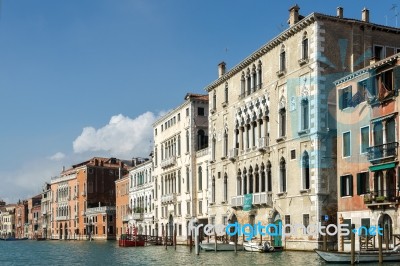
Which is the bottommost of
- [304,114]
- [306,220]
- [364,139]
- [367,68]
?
[306,220]

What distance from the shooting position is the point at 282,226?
3450 cm

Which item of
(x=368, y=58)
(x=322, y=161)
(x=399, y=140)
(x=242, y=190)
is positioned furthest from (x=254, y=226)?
(x=399, y=140)

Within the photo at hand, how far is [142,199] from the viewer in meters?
64.6

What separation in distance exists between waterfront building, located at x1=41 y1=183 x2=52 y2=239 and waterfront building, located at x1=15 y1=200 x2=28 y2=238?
58.3ft

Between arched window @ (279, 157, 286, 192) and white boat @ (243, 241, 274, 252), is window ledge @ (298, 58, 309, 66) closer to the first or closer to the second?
arched window @ (279, 157, 286, 192)

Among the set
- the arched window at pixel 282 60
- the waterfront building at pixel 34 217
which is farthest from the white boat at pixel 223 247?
the waterfront building at pixel 34 217

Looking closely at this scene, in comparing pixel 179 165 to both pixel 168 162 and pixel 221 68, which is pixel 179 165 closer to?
pixel 168 162

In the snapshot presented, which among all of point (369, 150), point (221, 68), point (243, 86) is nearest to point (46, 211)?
Answer: point (221, 68)

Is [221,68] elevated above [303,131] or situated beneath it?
elevated above

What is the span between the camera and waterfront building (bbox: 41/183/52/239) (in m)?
100

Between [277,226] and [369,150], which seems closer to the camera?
[369,150]

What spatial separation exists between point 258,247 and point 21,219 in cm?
9927

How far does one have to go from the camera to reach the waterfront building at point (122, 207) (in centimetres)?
7044

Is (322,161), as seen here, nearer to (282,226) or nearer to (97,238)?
(282,226)
